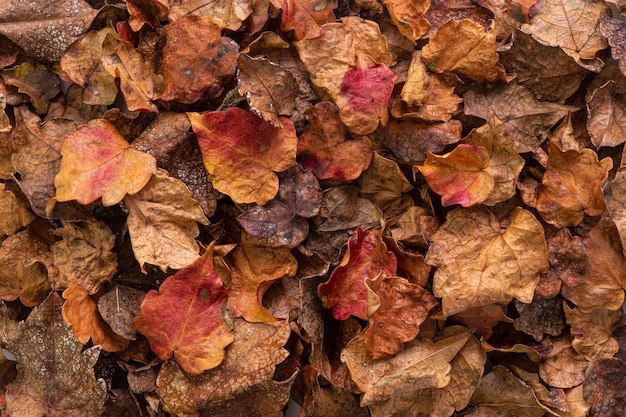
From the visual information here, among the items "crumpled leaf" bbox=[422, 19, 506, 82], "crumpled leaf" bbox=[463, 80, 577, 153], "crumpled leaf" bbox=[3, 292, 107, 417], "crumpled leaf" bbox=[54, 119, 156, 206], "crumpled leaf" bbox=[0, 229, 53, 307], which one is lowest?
"crumpled leaf" bbox=[3, 292, 107, 417]

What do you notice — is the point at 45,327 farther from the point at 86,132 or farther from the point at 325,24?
the point at 325,24

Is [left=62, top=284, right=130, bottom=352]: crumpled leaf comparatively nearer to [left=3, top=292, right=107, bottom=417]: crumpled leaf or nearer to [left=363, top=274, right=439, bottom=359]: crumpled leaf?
[left=3, top=292, right=107, bottom=417]: crumpled leaf

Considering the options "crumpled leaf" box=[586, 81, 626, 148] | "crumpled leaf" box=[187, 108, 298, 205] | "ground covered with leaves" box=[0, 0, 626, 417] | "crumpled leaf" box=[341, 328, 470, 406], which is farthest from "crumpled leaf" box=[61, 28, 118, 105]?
"crumpled leaf" box=[586, 81, 626, 148]

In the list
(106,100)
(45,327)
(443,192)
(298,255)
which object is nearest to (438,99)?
(443,192)

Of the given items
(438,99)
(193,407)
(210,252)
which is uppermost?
(438,99)

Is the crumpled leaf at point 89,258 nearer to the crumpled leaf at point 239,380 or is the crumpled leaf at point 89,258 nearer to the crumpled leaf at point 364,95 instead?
the crumpled leaf at point 239,380

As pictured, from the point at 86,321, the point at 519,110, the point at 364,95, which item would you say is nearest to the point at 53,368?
the point at 86,321

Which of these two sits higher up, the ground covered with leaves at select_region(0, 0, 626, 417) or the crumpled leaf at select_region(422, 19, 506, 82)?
the crumpled leaf at select_region(422, 19, 506, 82)
